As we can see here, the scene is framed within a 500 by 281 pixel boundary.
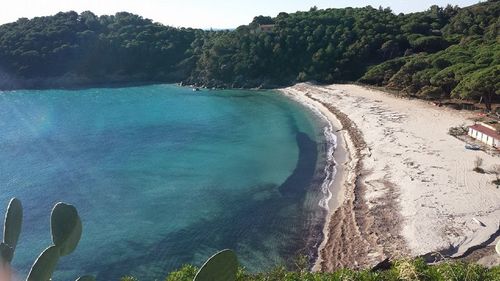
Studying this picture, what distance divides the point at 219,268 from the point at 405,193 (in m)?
20.7

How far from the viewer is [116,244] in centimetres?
2016

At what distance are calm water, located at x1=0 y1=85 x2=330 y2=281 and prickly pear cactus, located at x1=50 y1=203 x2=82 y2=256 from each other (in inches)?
596

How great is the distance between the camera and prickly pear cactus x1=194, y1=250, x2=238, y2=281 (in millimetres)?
2682

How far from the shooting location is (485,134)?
28109mm

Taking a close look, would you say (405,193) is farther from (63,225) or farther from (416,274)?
(63,225)

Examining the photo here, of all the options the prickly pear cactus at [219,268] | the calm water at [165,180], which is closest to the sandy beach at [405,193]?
the calm water at [165,180]

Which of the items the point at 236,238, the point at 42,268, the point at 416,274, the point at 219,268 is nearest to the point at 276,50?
the point at 236,238

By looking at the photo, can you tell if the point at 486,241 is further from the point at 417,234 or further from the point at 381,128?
the point at 381,128

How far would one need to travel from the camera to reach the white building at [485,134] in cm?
2714

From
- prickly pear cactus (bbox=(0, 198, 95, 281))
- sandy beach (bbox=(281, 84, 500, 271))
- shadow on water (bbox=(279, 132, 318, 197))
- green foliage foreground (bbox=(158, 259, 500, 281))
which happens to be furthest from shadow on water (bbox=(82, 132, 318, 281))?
prickly pear cactus (bbox=(0, 198, 95, 281))

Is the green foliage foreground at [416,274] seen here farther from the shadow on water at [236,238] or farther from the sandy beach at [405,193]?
the shadow on water at [236,238]

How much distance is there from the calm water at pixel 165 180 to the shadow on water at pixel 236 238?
0.05 m

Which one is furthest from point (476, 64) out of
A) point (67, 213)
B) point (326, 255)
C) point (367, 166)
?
point (67, 213)

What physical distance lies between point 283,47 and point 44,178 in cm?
4239
